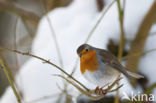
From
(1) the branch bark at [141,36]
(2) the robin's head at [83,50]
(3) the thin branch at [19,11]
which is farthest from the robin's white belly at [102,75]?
(3) the thin branch at [19,11]

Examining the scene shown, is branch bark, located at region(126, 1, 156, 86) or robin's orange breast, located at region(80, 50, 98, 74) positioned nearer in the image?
robin's orange breast, located at region(80, 50, 98, 74)

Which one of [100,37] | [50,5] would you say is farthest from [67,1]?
[100,37]

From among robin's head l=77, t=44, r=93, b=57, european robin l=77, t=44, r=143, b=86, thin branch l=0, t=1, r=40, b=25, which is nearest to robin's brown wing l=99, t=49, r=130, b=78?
european robin l=77, t=44, r=143, b=86

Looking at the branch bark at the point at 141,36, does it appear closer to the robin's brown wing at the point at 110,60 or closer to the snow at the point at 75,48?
the snow at the point at 75,48

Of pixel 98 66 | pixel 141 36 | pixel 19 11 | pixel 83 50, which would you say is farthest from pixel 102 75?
pixel 19 11

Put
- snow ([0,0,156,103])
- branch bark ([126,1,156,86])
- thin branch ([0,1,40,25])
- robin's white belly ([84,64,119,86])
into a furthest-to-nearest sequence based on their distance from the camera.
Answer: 1. thin branch ([0,1,40,25])
2. snow ([0,0,156,103])
3. branch bark ([126,1,156,86])
4. robin's white belly ([84,64,119,86])

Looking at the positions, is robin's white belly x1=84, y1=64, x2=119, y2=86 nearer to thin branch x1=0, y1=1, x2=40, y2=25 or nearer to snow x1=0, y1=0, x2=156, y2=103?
snow x1=0, y1=0, x2=156, y2=103

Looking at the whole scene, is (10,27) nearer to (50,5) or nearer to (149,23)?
(50,5)

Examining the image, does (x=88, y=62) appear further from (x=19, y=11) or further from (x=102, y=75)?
(x=19, y=11)
